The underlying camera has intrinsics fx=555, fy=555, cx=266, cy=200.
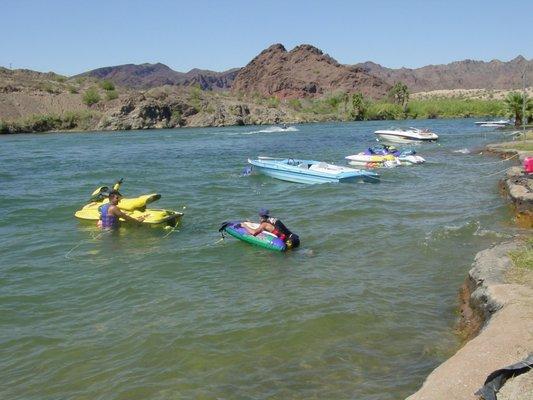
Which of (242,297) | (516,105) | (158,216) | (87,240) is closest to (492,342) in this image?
(242,297)

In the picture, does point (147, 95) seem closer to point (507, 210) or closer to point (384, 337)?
point (507, 210)

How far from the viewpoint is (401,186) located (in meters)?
22.0

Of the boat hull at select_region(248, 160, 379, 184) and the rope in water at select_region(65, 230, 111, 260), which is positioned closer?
the rope in water at select_region(65, 230, 111, 260)

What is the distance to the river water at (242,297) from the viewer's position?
701 centimetres

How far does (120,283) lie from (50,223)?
7680mm

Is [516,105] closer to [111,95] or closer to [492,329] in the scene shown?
[492,329]

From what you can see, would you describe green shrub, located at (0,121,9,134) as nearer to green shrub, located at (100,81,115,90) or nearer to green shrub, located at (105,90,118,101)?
green shrub, located at (105,90,118,101)

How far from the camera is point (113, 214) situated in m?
15.1

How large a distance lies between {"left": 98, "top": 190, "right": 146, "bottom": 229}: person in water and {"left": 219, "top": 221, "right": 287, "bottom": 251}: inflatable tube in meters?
2.99

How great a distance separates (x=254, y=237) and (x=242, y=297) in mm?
3164

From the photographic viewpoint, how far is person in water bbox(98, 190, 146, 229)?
1505 cm

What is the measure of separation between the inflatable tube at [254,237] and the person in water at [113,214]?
2.99m

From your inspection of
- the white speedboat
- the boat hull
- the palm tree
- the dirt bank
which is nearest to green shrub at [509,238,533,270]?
the dirt bank

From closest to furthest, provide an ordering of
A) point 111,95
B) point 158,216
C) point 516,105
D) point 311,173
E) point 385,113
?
point 158,216
point 311,173
point 516,105
point 111,95
point 385,113
